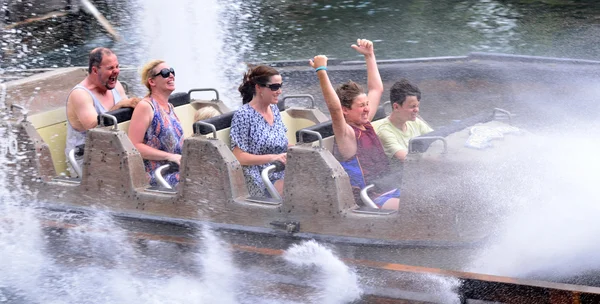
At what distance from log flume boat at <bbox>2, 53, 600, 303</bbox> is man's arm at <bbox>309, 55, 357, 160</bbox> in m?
0.14

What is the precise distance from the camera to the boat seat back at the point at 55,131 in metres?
5.78

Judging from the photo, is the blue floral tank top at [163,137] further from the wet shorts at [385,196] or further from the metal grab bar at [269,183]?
the wet shorts at [385,196]

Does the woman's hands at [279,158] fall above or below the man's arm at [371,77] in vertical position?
below

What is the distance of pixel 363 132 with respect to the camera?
496 cm

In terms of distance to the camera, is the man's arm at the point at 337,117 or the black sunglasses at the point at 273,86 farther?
the black sunglasses at the point at 273,86

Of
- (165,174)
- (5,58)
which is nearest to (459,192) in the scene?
(165,174)

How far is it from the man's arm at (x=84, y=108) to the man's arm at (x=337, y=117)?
152 centimetres

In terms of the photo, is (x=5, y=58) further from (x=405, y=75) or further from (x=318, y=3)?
(x=405, y=75)

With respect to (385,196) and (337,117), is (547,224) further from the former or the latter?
(337,117)

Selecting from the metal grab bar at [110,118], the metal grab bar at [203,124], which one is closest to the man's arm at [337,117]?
the metal grab bar at [203,124]

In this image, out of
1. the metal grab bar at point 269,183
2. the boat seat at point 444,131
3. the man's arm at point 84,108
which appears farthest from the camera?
the man's arm at point 84,108

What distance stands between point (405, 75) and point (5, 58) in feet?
26.5

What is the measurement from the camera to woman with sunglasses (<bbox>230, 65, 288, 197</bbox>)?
5086 mm

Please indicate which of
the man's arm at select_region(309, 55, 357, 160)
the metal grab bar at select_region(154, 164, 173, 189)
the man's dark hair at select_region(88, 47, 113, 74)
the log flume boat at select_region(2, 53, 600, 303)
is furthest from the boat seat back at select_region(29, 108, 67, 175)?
the man's arm at select_region(309, 55, 357, 160)
